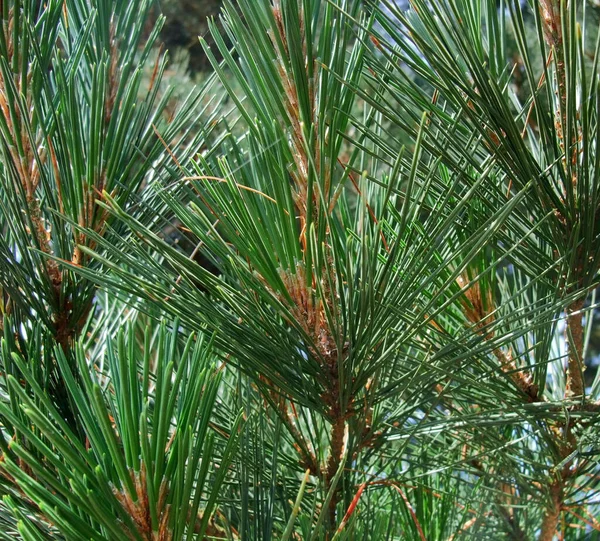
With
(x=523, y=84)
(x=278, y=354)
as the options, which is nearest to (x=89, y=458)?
(x=278, y=354)

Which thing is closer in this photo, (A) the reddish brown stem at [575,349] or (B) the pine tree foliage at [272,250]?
(B) the pine tree foliage at [272,250]

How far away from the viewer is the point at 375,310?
480 millimetres

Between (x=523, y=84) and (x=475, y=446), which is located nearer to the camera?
(x=475, y=446)

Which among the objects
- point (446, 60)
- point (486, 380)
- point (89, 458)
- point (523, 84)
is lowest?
point (89, 458)

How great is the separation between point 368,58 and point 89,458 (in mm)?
327

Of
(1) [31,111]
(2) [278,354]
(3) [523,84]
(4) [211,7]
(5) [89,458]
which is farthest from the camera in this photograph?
(4) [211,7]

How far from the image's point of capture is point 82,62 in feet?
2.10

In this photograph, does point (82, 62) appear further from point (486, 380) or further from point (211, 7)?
point (211, 7)

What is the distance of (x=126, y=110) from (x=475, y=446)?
0.47 m

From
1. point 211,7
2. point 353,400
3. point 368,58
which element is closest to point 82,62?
point 368,58

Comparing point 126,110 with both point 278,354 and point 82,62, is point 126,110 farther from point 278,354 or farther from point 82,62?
point 278,354

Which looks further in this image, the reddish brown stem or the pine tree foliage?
the reddish brown stem

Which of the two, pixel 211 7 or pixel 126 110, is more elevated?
pixel 211 7

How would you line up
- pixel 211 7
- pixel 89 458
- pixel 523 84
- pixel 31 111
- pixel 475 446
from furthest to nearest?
pixel 211 7, pixel 523 84, pixel 475 446, pixel 31 111, pixel 89 458
